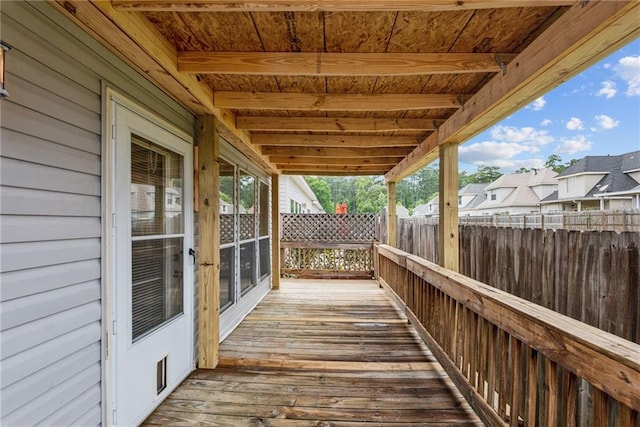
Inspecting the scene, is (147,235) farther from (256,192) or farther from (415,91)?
(256,192)

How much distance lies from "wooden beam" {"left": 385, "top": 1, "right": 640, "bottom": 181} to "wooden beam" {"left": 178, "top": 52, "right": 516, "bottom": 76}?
185mm

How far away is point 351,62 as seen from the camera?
1.85 meters

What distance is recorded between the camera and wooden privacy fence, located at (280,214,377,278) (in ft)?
22.2

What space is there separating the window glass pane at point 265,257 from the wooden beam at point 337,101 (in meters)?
3.04

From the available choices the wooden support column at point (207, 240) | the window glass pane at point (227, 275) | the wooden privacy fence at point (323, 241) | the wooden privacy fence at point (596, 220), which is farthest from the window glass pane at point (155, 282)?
the wooden privacy fence at point (323, 241)

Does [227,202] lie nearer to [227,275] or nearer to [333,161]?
[227,275]

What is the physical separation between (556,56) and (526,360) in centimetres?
159

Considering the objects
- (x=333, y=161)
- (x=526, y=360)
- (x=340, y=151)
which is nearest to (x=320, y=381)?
(x=526, y=360)

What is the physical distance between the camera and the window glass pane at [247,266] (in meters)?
4.08

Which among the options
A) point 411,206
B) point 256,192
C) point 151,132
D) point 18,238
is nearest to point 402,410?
point 18,238

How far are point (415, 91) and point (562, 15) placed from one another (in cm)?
107

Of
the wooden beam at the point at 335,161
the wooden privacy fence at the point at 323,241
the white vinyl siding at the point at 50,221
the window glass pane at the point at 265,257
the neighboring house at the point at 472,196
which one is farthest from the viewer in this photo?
the neighboring house at the point at 472,196

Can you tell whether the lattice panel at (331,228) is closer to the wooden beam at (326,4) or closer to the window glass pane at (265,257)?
the window glass pane at (265,257)

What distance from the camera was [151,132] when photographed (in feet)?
6.65
